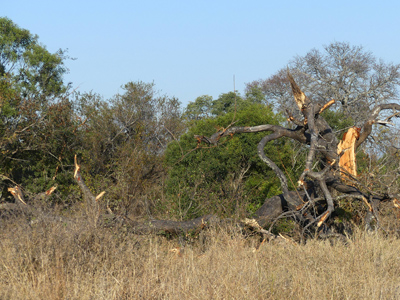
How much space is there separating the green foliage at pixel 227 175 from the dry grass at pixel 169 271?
15.1ft

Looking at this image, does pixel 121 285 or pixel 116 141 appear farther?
pixel 116 141

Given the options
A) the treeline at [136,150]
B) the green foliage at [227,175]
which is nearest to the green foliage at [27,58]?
the treeline at [136,150]

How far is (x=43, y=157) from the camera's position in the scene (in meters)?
16.2

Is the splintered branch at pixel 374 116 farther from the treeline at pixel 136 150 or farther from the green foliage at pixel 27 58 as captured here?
the green foliage at pixel 27 58

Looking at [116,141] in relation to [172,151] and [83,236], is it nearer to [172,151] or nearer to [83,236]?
[172,151]

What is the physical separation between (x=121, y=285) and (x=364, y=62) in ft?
106

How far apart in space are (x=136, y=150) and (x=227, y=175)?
5376 millimetres

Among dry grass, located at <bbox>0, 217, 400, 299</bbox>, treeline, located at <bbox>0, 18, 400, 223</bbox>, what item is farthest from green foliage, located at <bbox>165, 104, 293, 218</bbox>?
dry grass, located at <bbox>0, 217, 400, 299</bbox>

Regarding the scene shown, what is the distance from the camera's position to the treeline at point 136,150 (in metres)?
12.4

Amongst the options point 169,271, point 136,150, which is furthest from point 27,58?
point 169,271

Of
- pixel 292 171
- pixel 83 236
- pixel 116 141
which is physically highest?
pixel 116 141

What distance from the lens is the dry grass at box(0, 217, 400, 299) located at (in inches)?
211

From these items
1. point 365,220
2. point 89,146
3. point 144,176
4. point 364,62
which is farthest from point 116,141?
point 364,62

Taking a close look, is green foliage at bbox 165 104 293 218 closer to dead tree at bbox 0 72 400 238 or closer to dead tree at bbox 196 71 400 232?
dead tree at bbox 0 72 400 238
